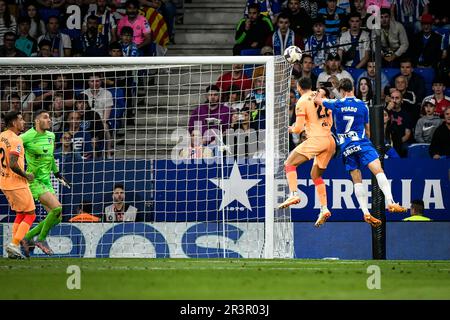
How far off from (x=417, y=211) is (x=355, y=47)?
436 centimetres

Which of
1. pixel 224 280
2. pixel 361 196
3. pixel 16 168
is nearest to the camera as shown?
pixel 224 280

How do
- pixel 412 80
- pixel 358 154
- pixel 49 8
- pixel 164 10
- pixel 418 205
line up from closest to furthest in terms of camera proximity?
1. pixel 358 154
2. pixel 418 205
3. pixel 412 80
4. pixel 164 10
5. pixel 49 8

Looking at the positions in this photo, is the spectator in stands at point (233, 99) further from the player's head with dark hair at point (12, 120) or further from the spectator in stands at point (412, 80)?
the player's head with dark hair at point (12, 120)

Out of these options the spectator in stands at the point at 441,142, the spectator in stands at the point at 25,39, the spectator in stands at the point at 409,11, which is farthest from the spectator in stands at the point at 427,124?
the spectator in stands at the point at 25,39

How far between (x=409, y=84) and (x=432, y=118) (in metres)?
1.00

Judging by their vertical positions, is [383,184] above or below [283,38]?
below

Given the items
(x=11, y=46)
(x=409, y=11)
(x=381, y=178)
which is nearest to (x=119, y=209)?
(x=381, y=178)

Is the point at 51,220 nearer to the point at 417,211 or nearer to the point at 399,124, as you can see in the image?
the point at 417,211

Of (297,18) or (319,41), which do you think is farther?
(297,18)

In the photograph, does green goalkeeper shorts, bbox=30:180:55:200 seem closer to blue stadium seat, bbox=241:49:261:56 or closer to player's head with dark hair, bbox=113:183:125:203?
player's head with dark hair, bbox=113:183:125:203

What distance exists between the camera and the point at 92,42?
21.8 meters

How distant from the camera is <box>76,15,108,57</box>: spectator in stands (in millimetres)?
21578

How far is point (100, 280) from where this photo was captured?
11.2 meters
